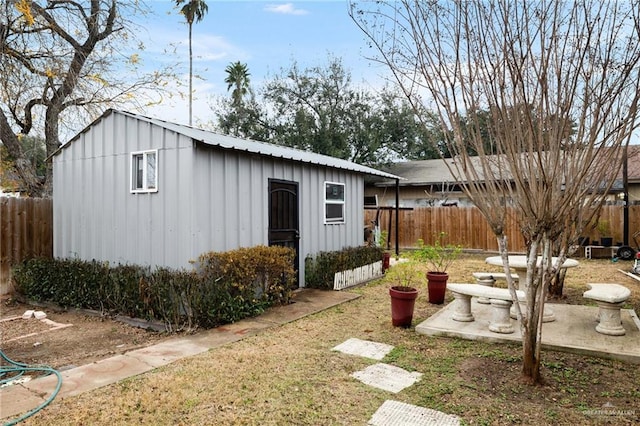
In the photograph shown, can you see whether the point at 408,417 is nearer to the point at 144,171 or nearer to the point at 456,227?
the point at 144,171

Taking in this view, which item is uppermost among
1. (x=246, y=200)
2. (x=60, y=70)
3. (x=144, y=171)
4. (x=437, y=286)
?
(x=60, y=70)

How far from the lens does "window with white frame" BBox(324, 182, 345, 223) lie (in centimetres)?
902

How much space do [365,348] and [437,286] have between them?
8.90 ft

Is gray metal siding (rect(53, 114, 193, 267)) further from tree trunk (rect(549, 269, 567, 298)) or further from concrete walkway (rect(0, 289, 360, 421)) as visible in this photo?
tree trunk (rect(549, 269, 567, 298))

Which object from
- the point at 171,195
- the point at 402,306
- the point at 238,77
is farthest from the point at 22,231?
the point at 238,77

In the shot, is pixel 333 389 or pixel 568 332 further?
pixel 568 332

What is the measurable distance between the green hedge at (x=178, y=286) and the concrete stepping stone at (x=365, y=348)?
5.91 ft

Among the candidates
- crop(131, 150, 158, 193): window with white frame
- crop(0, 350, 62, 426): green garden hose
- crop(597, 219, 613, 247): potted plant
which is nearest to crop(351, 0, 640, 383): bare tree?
crop(131, 150, 158, 193): window with white frame

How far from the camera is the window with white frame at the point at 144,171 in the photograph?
6266mm

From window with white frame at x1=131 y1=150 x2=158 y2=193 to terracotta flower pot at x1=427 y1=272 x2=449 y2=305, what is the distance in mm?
4752

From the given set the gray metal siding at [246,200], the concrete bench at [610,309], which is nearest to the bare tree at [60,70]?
the gray metal siding at [246,200]

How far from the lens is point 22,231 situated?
7973mm

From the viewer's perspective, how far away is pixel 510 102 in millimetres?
3418

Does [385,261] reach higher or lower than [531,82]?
lower
